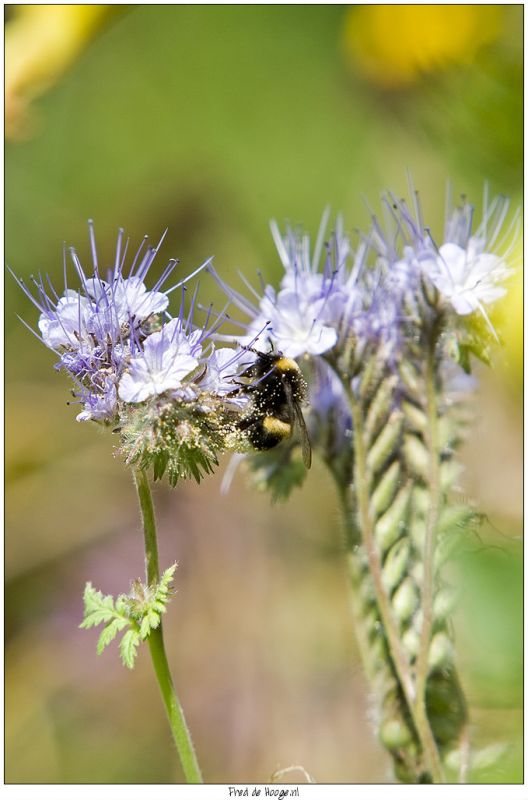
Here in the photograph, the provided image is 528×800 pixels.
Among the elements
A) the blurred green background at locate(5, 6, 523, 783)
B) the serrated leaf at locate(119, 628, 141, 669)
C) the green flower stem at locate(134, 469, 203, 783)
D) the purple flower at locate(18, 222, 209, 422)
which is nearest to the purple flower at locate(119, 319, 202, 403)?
the purple flower at locate(18, 222, 209, 422)

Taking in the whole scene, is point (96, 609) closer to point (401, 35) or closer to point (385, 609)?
point (385, 609)

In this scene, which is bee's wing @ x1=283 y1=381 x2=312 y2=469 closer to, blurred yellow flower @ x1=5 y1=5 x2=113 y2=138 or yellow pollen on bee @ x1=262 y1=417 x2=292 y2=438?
yellow pollen on bee @ x1=262 y1=417 x2=292 y2=438

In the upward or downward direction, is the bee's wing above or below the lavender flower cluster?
below

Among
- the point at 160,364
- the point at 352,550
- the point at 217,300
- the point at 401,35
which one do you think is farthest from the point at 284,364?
the point at 401,35

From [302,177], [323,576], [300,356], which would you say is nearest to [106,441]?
[323,576]

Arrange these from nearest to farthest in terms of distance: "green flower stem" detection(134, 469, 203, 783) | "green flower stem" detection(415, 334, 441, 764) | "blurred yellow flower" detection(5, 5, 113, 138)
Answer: "green flower stem" detection(134, 469, 203, 783), "green flower stem" detection(415, 334, 441, 764), "blurred yellow flower" detection(5, 5, 113, 138)

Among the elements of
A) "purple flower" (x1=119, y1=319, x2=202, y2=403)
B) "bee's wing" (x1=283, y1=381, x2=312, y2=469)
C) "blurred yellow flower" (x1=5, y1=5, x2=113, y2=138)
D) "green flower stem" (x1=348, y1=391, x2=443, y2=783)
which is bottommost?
"green flower stem" (x1=348, y1=391, x2=443, y2=783)

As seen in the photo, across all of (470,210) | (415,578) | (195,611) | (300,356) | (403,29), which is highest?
(403,29)
